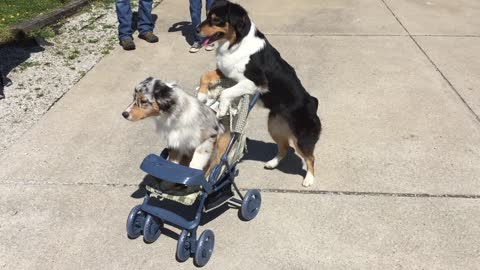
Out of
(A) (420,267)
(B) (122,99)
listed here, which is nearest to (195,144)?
(A) (420,267)

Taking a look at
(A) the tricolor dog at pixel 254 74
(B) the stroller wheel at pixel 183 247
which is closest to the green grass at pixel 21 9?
(A) the tricolor dog at pixel 254 74

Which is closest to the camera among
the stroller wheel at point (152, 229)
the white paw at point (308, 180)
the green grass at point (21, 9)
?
the stroller wheel at point (152, 229)

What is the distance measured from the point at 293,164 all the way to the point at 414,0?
6802 mm

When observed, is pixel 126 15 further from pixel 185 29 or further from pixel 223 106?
pixel 223 106

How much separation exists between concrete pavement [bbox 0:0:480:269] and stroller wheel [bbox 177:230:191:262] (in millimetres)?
76

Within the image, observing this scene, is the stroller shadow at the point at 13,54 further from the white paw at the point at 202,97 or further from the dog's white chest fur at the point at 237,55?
the dog's white chest fur at the point at 237,55

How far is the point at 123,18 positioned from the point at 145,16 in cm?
39

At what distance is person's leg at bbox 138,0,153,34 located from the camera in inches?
297

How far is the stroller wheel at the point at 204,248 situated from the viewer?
10.9 feet

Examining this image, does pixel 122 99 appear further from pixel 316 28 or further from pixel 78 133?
pixel 316 28

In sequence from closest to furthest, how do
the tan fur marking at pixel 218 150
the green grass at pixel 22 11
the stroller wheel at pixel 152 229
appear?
1. the stroller wheel at pixel 152 229
2. the tan fur marking at pixel 218 150
3. the green grass at pixel 22 11

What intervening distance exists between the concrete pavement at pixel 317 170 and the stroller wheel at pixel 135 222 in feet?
0.30

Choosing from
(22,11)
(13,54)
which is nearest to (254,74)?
(13,54)

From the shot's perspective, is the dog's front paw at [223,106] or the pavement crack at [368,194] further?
the pavement crack at [368,194]
